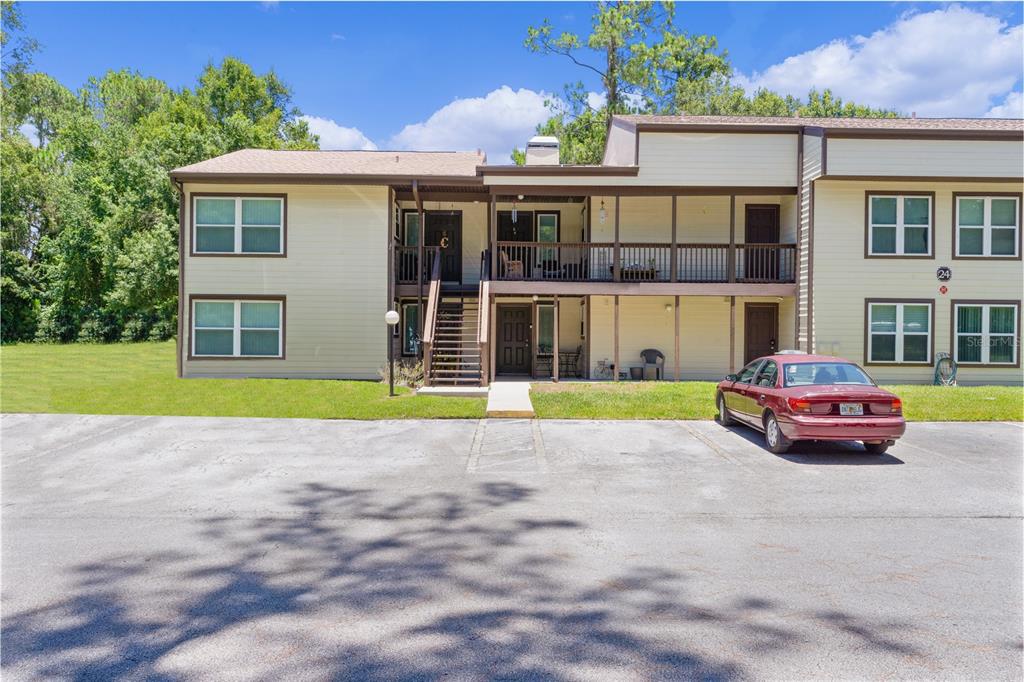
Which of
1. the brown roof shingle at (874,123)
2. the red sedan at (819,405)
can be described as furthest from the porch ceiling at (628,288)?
the red sedan at (819,405)

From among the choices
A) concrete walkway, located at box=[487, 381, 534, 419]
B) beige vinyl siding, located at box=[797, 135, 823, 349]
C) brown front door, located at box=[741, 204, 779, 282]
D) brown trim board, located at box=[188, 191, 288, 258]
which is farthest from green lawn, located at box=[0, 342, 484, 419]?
brown front door, located at box=[741, 204, 779, 282]

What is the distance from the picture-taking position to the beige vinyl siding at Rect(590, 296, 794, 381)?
20.0 m

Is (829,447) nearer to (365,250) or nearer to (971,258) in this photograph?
(971,258)

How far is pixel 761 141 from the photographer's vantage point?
18.5 meters

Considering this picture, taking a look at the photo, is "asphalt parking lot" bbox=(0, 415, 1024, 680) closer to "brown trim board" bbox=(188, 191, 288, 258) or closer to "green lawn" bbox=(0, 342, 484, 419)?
"green lawn" bbox=(0, 342, 484, 419)

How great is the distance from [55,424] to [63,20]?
82.8ft

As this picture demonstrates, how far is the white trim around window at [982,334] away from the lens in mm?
18328

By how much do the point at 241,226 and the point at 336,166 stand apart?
339 cm

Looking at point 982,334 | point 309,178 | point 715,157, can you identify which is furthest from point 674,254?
point 309,178

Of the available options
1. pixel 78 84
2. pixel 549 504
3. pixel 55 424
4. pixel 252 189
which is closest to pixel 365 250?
pixel 252 189

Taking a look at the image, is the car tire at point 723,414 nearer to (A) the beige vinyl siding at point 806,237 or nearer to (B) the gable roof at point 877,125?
(A) the beige vinyl siding at point 806,237

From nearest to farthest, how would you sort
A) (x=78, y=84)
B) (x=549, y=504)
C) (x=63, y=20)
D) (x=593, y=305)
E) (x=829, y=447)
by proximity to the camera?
(x=549, y=504) → (x=829, y=447) → (x=593, y=305) → (x=63, y=20) → (x=78, y=84)

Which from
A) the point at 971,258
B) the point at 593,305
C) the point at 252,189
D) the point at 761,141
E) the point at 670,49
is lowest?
the point at 593,305

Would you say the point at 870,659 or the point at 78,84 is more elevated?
the point at 78,84
